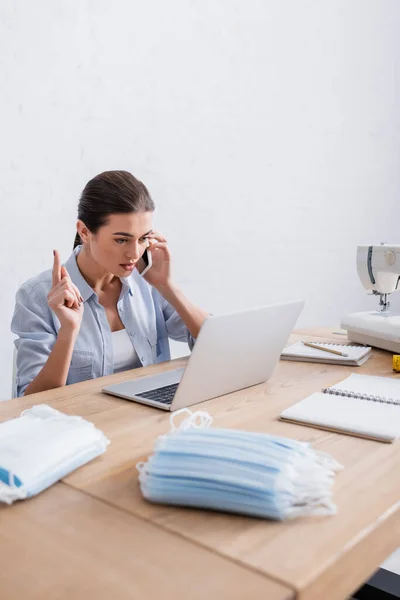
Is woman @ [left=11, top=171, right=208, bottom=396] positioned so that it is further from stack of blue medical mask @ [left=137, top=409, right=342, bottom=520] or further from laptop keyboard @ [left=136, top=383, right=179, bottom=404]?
stack of blue medical mask @ [left=137, top=409, right=342, bottom=520]

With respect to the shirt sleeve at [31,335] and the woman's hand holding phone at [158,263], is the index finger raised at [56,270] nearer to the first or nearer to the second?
the shirt sleeve at [31,335]

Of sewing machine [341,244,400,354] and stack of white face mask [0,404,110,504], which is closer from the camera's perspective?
stack of white face mask [0,404,110,504]

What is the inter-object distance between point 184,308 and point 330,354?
510 mm

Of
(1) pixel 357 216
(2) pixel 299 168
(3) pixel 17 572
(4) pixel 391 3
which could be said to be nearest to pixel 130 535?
(3) pixel 17 572

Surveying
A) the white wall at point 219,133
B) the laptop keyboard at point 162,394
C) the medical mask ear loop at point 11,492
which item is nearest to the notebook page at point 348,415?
the laptop keyboard at point 162,394

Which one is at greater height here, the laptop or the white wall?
the white wall

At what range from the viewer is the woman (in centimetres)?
176

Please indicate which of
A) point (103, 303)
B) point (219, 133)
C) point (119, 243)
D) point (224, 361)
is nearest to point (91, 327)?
point (103, 303)

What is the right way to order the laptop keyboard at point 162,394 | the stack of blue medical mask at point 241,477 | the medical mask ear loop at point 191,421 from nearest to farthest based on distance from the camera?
1. the stack of blue medical mask at point 241,477
2. the medical mask ear loop at point 191,421
3. the laptop keyboard at point 162,394

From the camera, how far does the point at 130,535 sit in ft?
2.77

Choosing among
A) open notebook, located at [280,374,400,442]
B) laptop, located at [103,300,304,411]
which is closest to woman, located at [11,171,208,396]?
laptop, located at [103,300,304,411]

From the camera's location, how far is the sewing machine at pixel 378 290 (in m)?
2.02

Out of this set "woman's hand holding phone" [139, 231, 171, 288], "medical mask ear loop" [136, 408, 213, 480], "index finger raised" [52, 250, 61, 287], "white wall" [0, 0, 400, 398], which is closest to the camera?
"medical mask ear loop" [136, 408, 213, 480]

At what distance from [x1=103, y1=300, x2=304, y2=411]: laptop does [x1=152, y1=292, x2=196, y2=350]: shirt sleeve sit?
1.86 feet
